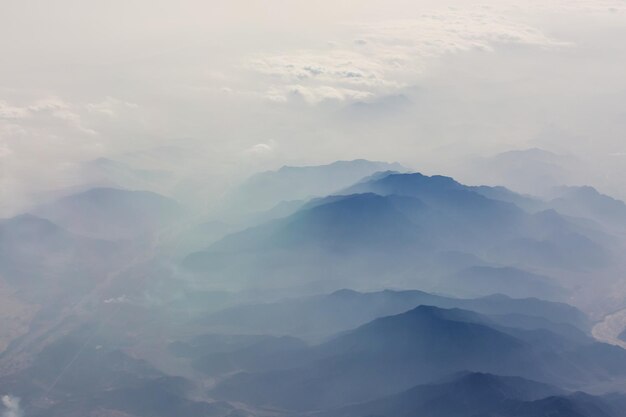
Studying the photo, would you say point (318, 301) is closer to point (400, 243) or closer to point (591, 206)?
point (400, 243)

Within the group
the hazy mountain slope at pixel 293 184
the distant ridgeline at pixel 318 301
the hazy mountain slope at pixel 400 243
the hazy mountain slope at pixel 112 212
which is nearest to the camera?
the distant ridgeline at pixel 318 301

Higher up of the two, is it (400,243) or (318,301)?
(318,301)

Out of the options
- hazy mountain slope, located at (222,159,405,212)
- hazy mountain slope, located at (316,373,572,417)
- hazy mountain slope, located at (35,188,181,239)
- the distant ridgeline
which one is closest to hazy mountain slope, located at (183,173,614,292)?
the distant ridgeline

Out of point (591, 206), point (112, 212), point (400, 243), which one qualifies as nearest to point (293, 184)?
point (400, 243)

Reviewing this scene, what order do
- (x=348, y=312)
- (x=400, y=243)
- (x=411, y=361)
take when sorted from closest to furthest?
(x=411, y=361)
(x=348, y=312)
(x=400, y=243)

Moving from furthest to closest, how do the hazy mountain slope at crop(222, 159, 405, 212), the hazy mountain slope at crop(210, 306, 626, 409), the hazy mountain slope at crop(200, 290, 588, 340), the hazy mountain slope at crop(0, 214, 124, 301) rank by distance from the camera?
1. the hazy mountain slope at crop(222, 159, 405, 212)
2. the hazy mountain slope at crop(0, 214, 124, 301)
3. the hazy mountain slope at crop(200, 290, 588, 340)
4. the hazy mountain slope at crop(210, 306, 626, 409)

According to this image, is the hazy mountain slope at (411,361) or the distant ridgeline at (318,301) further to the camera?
the hazy mountain slope at (411,361)

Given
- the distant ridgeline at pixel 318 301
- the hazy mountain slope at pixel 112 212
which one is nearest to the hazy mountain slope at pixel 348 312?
the distant ridgeline at pixel 318 301

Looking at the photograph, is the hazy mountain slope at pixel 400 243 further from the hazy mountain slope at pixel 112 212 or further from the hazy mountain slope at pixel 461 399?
the hazy mountain slope at pixel 461 399

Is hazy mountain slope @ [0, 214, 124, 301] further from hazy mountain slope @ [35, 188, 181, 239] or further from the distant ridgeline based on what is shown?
hazy mountain slope @ [35, 188, 181, 239]

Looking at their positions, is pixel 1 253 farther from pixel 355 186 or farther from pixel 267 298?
pixel 355 186

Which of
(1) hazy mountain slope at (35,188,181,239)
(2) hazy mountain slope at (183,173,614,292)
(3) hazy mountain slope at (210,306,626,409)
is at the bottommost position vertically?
(1) hazy mountain slope at (35,188,181,239)

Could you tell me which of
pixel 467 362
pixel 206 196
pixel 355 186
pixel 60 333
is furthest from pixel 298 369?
pixel 206 196
